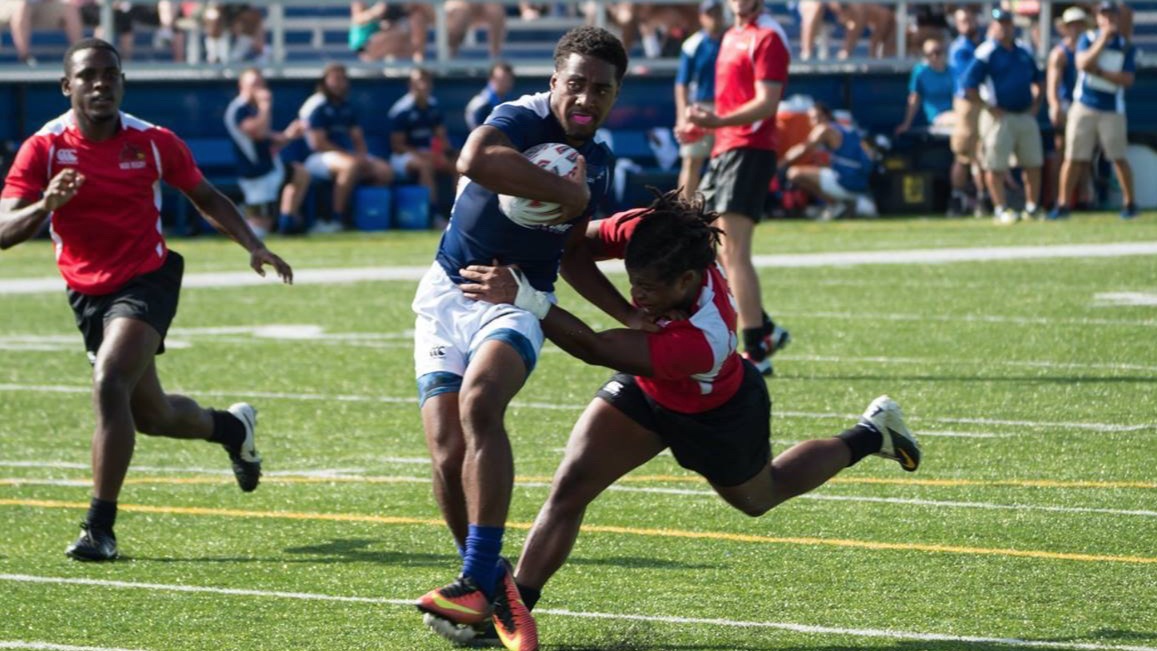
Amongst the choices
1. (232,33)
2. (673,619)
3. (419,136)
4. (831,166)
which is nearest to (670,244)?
(673,619)

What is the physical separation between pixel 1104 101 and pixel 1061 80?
2364 mm

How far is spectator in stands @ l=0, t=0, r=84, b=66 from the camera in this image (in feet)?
81.1

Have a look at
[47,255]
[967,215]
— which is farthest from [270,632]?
[967,215]

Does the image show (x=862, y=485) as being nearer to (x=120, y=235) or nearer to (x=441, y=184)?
(x=120, y=235)

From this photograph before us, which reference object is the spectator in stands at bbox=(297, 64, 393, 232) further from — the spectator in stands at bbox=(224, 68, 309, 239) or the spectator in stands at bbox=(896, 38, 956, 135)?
the spectator in stands at bbox=(896, 38, 956, 135)

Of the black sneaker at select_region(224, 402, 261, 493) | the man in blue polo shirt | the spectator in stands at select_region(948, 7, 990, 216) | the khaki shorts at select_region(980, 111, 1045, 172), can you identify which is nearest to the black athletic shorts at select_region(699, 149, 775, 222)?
the black sneaker at select_region(224, 402, 261, 493)

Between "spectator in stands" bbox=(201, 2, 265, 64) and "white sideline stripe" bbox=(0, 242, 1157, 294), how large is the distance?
6.68 m

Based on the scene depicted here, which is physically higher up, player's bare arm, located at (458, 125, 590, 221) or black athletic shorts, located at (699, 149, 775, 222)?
player's bare arm, located at (458, 125, 590, 221)

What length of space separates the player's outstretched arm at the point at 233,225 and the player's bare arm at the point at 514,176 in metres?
1.92

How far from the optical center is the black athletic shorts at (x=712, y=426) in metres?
6.47

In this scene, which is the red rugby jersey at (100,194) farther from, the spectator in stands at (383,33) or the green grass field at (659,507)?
the spectator in stands at (383,33)

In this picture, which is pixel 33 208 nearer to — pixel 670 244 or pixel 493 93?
pixel 670 244

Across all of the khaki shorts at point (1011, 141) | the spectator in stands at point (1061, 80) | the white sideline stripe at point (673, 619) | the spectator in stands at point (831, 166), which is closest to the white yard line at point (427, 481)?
the white sideline stripe at point (673, 619)

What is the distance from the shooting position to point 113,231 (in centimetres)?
827
